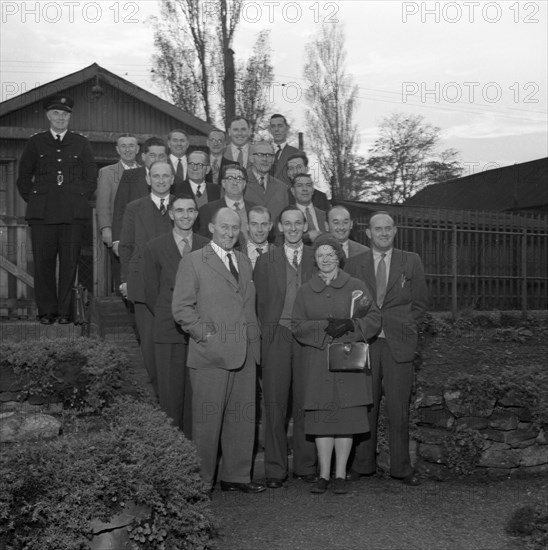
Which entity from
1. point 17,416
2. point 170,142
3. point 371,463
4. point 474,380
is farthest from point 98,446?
point 170,142

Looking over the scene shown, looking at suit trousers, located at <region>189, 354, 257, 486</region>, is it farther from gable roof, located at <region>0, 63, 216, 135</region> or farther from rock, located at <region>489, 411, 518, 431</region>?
gable roof, located at <region>0, 63, 216, 135</region>

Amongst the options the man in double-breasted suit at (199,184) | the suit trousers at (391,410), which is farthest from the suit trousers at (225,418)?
the man in double-breasted suit at (199,184)

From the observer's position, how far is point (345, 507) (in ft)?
17.8

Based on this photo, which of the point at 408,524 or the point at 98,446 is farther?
the point at 408,524

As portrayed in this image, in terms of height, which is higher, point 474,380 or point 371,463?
point 474,380

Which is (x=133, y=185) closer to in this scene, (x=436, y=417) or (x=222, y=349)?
(x=222, y=349)

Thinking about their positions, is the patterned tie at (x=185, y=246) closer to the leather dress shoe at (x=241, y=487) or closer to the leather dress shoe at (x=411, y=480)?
the leather dress shoe at (x=241, y=487)

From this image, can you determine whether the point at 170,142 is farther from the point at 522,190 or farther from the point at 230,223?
the point at 522,190

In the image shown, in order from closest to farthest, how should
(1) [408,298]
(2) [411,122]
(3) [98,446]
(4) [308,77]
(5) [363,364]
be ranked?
(3) [98,446], (5) [363,364], (1) [408,298], (4) [308,77], (2) [411,122]

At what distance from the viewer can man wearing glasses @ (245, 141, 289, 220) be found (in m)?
7.23

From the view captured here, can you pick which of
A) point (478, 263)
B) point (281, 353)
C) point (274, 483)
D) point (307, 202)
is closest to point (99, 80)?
point (478, 263)

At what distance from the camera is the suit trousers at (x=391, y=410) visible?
238 inches

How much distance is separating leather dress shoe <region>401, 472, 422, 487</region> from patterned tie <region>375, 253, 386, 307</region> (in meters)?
1.33

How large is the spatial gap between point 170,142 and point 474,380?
140 inches
